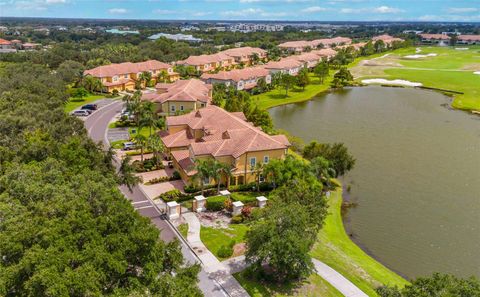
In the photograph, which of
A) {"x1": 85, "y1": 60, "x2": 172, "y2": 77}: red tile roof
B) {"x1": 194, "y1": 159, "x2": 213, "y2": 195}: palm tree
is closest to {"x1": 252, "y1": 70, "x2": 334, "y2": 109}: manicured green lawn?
{"x1": 85, "y1": 60, "x2": 172, "y2": 77}: red tile roof

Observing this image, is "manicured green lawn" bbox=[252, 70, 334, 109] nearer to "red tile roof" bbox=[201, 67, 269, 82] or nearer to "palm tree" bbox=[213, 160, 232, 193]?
"red tile roof" bbox=[201, 67, 269, 82]

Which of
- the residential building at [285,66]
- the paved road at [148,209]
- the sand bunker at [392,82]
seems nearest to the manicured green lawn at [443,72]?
the sand bunker at [392,82]

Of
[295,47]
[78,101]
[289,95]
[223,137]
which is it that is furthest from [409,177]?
[295,47]

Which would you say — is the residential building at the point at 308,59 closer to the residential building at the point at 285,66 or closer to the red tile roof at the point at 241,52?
the residential building at the point at 285,66

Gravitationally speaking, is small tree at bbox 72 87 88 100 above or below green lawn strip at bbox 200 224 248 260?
below

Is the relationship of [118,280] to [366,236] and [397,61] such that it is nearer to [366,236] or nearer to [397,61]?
[366,236]

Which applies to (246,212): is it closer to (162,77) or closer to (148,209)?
(148,209)
